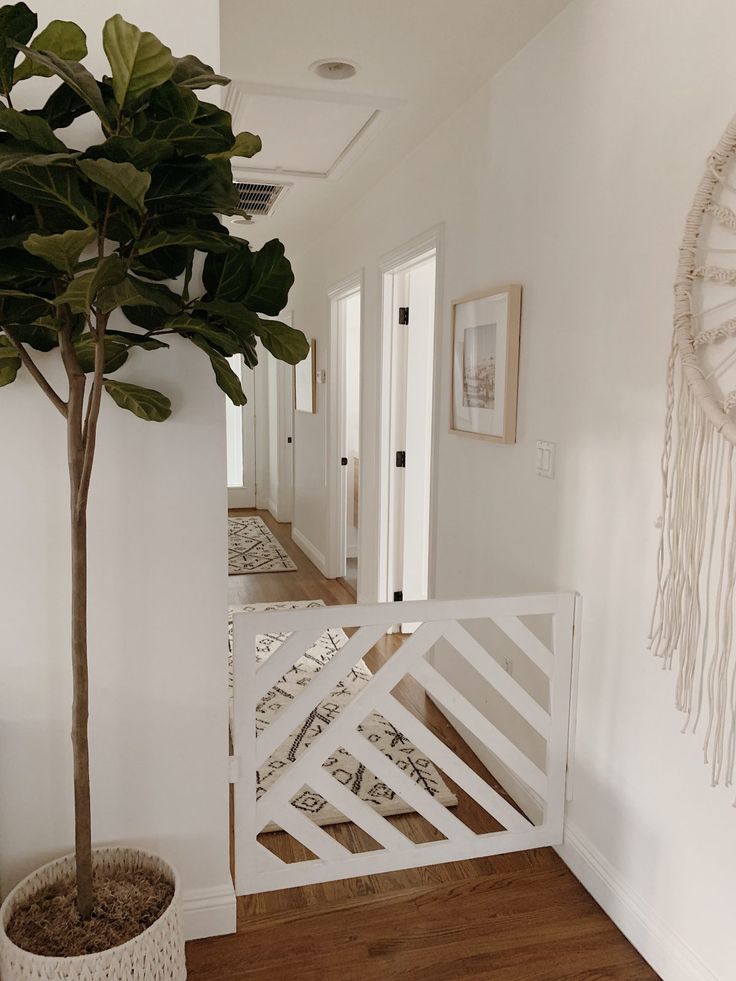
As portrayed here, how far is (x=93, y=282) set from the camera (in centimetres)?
117

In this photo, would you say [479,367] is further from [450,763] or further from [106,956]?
[106,956]

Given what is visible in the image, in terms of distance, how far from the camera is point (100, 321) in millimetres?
1330

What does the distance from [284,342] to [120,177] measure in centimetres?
47

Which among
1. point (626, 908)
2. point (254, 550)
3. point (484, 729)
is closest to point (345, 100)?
point (484, 729)

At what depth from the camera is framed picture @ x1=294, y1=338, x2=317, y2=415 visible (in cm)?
557

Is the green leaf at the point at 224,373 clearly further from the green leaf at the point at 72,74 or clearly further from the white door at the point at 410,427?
the white door at the point at 410,427

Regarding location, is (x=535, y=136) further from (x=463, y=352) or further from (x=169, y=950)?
(x=169, y=950)

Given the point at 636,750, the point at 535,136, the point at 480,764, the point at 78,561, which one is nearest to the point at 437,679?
the point at 636,750

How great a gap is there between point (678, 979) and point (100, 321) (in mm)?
1878

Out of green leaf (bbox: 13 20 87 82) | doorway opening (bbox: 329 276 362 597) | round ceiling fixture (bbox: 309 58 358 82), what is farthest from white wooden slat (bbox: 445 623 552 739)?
doorway opening (bbox: 329 276 362 597)

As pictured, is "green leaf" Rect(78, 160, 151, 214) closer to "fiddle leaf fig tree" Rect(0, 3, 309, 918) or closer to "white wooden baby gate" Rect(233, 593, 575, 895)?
"fiddle leaf fig tree" Rect(0, 3, 309, 918)

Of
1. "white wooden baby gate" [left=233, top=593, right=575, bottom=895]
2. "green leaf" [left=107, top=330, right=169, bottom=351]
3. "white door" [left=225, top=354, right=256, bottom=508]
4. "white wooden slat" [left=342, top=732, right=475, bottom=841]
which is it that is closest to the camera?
"green leaf" [left=107, top=330, right=169, bottom=351]

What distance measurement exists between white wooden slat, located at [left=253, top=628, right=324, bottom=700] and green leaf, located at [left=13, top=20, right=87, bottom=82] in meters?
1.25

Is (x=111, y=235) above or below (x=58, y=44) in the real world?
below
